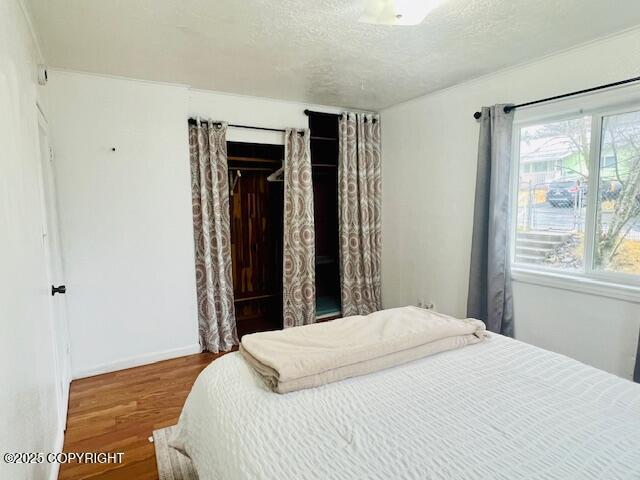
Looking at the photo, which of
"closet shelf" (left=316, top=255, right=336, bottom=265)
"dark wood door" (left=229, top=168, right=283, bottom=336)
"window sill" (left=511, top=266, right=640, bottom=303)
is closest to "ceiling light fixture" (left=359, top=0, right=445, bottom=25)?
"window sill" (left=511, top=266, right=640, bottom=303)

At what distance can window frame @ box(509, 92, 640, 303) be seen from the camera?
229 centimetres

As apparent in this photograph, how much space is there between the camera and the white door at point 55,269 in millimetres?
2197

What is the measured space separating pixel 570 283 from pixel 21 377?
10.1 ft

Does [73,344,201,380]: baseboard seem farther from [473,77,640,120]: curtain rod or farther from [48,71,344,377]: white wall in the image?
[473,77,640,120]: curtain rod

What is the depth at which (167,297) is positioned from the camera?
3180 millimetres

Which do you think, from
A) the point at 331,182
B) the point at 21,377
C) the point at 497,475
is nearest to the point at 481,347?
the point at 497,475

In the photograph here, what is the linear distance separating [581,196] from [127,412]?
3455 millimetres

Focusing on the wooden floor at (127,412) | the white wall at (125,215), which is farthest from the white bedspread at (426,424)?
the white wall at (125,215)

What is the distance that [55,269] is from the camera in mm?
2393

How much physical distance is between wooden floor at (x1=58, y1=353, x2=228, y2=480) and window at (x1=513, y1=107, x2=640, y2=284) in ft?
9.43

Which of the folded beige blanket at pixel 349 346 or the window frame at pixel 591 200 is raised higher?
the window frame at pixel 591 200

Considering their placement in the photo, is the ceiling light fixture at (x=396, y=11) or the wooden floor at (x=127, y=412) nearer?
the ceiling light fixture at (x=396, y=11)

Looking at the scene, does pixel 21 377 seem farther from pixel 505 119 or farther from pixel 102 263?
pixel 505 119

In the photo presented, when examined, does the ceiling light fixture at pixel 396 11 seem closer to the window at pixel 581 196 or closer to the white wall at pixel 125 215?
the window at pixel 581 196
